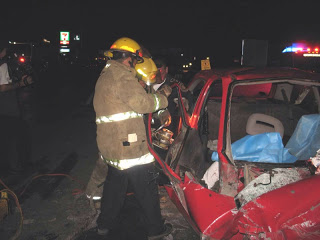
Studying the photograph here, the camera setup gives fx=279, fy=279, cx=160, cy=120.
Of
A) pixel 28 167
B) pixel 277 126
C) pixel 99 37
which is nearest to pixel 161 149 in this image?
pixel 277 126

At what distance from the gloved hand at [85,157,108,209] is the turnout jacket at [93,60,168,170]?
554mm

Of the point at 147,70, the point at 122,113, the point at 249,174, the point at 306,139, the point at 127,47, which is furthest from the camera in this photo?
the point at 147,70

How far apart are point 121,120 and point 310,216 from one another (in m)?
1.69

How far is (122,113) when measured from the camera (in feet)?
8.54

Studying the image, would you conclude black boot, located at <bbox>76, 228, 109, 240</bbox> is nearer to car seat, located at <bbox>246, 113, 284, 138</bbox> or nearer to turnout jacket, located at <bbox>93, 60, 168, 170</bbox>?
turnout jacket, located at <bbox>93, 60, 168, 170</bbox>

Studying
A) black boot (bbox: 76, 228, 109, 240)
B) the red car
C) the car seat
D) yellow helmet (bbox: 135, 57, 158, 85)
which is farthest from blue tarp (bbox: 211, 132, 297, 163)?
black boot (bbox: 76, 228, 109, 240)

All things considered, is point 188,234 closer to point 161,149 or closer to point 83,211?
point 161,149

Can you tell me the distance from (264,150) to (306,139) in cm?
61

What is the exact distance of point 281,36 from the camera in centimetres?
2836

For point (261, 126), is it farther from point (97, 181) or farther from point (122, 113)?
point (97, 181)

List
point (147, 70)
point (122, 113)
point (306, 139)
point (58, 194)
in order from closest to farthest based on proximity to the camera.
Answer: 1. point (122, 113)
2. point (306, 139)
3. point (147, 70)
4. point (58, 194)

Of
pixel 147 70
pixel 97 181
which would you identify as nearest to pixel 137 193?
pixel 97 181

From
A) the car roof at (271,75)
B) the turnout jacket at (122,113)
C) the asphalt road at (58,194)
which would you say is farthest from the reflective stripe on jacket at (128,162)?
the car roof at (271,75)

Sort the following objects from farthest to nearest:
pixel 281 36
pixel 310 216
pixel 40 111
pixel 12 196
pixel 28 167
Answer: pixel 281 36, pixel 40 111, pixel 28 167, pixel 12 196, pixel 310 216
